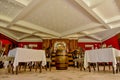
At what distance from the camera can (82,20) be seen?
718 cm

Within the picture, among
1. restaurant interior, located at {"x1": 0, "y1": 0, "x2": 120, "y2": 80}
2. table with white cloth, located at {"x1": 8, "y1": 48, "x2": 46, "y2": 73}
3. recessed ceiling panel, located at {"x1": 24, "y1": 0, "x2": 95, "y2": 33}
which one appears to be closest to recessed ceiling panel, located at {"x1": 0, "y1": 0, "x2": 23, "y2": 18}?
restaurant interior, located at {"x1": 0, "y1": 0, "x2": 120, "y2": 80}

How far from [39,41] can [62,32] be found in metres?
2.47

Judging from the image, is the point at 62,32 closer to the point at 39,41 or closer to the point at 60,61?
the point at 39,41

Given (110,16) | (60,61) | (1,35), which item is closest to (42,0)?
(60,61)

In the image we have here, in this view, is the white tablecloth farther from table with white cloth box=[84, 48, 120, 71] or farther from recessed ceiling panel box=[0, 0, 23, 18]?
recessed ceiling panel box=[0, 0, 23, 18]

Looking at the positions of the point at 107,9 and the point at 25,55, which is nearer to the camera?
the point at 25,55

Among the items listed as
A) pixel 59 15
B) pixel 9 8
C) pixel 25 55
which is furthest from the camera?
pixel 59 15

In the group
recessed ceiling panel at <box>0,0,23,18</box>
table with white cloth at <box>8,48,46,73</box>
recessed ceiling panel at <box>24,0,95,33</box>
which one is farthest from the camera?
recessed ceiling panel at <box>24,0,95,33</box>

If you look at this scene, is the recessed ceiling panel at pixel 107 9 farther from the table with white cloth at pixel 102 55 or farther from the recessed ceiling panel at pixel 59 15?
the table with white cloth at pixel 102 55

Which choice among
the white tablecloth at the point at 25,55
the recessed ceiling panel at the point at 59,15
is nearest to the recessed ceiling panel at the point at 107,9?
the recessed ceiling panel at the point at 59,15

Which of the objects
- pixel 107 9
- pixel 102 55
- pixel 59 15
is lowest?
pixel 102 55

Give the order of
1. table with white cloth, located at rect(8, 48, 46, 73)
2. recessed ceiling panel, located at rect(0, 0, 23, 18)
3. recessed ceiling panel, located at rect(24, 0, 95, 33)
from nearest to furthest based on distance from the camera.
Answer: table with white cloth, located at rect(8, 48, 46, 73), recessed ceiling panel, located at rect(0, 0, 23, 18), recessed ceiling panel, located at rect(24, 0, 95, 33)

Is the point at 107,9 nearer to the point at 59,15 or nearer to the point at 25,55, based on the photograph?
the point at 59,15

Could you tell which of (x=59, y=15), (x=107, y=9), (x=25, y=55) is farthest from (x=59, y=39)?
(x=25, y=55)
